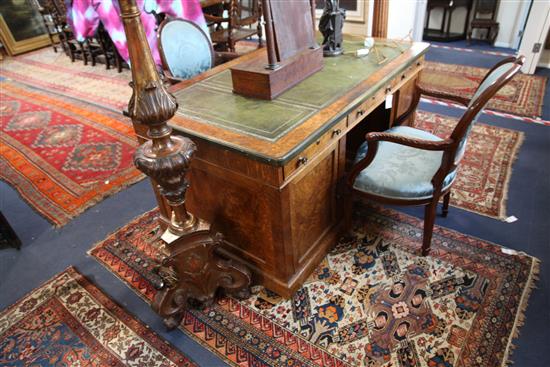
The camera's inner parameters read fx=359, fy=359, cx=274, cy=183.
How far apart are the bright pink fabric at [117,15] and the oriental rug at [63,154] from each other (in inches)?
33.6

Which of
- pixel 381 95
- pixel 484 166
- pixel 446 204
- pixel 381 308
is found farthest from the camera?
pixel 484 166

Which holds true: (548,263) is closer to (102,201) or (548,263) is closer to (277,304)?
(277,304)

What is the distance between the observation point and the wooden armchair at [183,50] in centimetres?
226

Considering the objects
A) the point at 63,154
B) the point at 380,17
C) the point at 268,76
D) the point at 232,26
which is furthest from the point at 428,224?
the point at 232,26

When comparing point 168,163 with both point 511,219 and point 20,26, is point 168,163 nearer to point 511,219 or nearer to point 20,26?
point 511,219

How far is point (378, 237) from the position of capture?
6.86 feet

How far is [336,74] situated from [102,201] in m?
1.84

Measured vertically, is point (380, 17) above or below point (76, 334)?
above

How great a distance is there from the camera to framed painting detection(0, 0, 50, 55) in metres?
6.33

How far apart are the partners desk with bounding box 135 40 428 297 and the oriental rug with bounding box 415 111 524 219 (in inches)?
35.3

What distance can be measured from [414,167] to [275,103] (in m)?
0.76

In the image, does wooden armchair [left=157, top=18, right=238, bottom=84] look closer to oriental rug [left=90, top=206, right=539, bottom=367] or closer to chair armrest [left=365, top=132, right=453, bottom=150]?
oriental rug [left=90, top=206, right=539, bottom=367]

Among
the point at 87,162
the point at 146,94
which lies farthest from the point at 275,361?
the point at 87,162

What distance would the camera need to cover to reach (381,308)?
169cm
